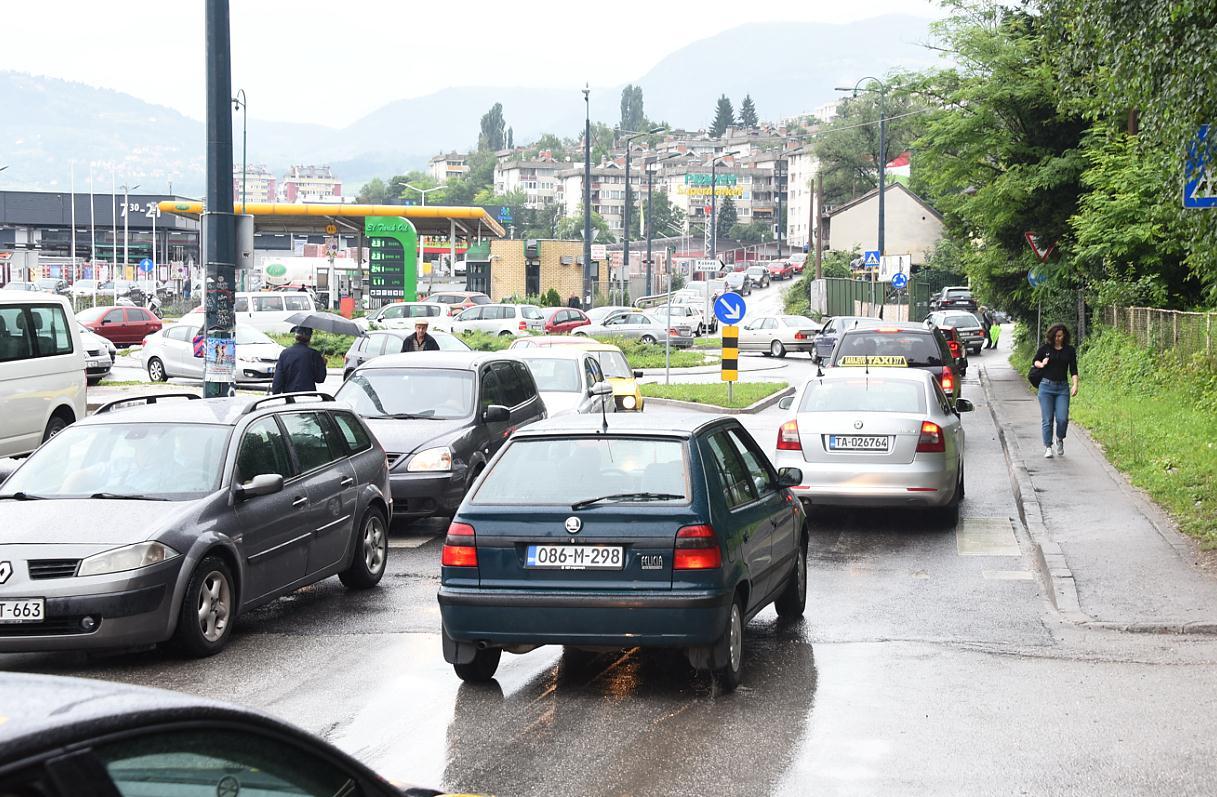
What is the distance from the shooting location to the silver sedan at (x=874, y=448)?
44.5 ft

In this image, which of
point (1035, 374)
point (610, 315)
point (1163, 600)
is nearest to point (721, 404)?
point (1035, 374)

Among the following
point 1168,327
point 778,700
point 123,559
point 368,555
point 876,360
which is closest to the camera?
point 778,700

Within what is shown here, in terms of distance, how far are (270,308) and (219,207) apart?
35334 mm

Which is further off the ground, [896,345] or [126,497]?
[896,345]

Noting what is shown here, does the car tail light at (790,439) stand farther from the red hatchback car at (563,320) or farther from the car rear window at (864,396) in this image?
Answer: the red hatchback car at (563,320)

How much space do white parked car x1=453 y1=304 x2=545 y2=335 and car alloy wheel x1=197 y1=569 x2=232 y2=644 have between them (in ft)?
140

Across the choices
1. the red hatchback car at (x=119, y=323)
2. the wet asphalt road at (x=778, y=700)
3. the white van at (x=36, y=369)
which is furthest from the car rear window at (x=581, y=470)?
the red hatchback car at (x=119, y=323)

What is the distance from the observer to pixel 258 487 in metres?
9.05

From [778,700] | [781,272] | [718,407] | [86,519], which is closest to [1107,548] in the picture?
[778,700]

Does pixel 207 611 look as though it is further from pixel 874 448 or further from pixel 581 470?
pixel 874 448

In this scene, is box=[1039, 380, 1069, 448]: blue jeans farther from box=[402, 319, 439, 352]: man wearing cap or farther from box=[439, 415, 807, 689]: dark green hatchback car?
box=[439, 415, 807, 689]: dark green hatchback car

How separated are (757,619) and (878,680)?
71.0 inches

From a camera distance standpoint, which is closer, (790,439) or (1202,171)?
(1202,171)

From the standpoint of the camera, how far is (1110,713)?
7.30 metres
